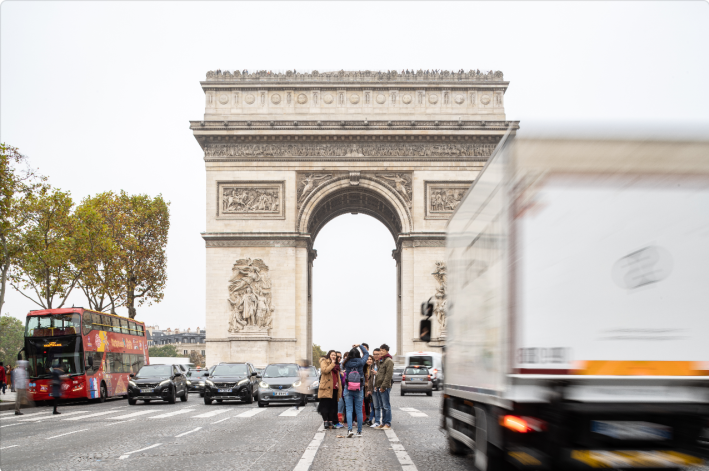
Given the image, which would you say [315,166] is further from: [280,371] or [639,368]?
[639,368]

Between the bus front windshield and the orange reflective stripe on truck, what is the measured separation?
85.4 feet

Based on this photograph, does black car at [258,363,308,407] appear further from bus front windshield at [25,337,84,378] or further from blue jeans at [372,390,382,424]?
bus front windshield at [25,337,84,378]

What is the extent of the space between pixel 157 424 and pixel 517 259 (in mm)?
13278

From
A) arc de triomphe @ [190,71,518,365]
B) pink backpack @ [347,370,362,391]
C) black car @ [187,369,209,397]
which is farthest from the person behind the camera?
arc de triomphe @ [190,71,518,365]

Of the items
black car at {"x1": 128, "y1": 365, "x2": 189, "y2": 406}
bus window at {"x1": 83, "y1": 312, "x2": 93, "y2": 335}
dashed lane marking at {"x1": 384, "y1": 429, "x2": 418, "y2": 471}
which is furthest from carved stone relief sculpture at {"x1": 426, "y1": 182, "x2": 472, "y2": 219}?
dashed lane marking at {"x1": 384, "y1": 429, "x2": 418, "y2": 471}

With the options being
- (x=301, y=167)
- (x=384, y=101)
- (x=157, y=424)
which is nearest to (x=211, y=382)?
(x=157, y=424)

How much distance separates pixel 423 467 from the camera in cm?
985

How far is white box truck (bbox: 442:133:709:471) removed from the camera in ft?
20.9

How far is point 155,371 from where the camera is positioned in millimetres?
28984

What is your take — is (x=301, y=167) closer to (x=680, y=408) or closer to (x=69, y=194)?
(x=69, y=194)

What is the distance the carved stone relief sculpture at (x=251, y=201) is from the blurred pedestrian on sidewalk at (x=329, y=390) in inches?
1125

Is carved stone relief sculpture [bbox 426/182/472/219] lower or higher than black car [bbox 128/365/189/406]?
higher

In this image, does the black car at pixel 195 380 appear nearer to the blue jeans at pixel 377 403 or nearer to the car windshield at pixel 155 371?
the car windshield at pixel 155 371

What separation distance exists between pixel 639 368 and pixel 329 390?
10.1 m
